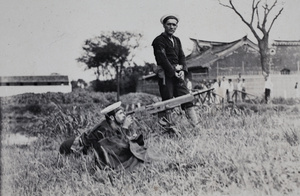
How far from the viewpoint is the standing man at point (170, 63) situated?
12.5 ft

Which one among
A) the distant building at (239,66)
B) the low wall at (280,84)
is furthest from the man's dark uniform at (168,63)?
the low wall at (280,84)

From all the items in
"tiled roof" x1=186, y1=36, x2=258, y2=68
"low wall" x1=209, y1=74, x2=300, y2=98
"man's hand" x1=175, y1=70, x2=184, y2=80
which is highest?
"tiled roof" x1=186, y1=36, x2=258, y2=68

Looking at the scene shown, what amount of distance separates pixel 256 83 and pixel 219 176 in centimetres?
667

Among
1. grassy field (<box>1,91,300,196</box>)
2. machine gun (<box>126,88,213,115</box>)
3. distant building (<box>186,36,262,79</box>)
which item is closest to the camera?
grassy field (<box>1,91,300,196</box>)

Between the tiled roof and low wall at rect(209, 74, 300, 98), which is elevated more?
the tiled roof

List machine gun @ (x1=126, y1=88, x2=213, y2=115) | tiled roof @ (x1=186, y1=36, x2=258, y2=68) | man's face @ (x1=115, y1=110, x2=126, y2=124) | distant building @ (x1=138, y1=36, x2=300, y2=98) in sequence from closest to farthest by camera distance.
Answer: man's face @ (x1=115, y1=110, x2=126, y2=124) < machine gun @ (x1=126, y1=88, x2=213, y2=115) < distant building @ (x1=138, y1=36, x2=300, y2=98) < tiled roof @ (x1=186, y1=36, x2=258, y2=68)

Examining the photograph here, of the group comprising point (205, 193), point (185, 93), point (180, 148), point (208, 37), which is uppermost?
point (208, 37)

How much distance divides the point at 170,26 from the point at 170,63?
406 mm

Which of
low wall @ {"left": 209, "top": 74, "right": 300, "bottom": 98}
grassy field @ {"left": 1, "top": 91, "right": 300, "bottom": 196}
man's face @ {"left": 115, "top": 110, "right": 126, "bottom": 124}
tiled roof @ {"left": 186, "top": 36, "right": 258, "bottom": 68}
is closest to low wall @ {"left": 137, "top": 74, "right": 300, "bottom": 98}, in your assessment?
low wall @ {"left": 209, "top": 74, "right": 300, "bottom": 98}

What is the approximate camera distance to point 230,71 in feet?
32.0

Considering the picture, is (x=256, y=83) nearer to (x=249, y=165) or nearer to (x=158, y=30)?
(x=158, y=30)

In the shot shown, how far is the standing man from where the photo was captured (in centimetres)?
381

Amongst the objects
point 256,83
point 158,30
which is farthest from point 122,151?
point 256,83

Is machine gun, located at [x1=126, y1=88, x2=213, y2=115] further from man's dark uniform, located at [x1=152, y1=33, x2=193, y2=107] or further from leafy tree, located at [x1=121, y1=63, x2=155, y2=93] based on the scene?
leafy tree, located at [x1=121, y1=63, x2=155, y2=93]
